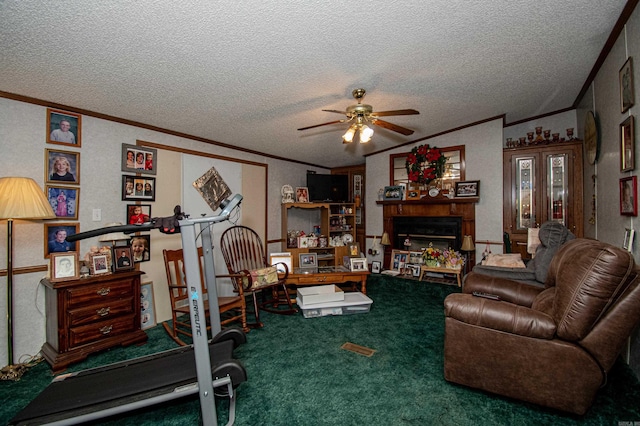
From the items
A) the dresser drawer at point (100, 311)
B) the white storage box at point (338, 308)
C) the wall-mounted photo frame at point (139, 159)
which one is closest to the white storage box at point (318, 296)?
the white storage box at point (338, 308)

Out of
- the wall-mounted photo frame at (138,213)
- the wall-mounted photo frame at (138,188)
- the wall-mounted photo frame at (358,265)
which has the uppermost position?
the wall-mounted photo frame at (138,188)

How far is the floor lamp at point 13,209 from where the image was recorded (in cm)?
219

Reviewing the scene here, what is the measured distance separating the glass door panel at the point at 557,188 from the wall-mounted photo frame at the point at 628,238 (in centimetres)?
215

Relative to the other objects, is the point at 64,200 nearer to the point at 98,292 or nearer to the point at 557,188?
the point at 98,292

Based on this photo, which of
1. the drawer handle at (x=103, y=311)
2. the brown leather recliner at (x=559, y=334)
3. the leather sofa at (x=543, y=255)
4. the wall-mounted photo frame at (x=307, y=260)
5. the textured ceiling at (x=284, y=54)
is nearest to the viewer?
the brown leather recliner at (x=559, y=334)

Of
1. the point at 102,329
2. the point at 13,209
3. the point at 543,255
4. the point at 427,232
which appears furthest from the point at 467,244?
the point at 13,209

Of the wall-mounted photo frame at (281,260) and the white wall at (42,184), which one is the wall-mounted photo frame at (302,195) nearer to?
the wall-mounted photo frame at (281,260)

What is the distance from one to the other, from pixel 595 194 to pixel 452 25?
2.78m

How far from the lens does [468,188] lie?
4.56 m

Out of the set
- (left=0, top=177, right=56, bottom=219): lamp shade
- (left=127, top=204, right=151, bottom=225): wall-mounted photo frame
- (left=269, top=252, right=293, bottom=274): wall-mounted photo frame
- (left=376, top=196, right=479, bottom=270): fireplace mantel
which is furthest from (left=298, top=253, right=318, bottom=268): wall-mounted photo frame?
(left=0, top=177, right=56, bottom=219): lamp shade

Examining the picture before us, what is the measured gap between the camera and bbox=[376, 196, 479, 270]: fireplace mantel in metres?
4.57

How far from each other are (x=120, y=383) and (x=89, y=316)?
1.08 m

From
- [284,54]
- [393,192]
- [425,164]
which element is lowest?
[393,192]

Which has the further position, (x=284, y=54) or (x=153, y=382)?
(x=284, y=54)
